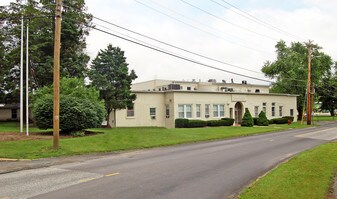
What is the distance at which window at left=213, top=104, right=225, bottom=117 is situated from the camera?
4122 centimetres

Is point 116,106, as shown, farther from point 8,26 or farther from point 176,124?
point 8,26

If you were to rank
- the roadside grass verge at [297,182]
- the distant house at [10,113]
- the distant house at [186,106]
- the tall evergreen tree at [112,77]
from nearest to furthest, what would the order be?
the roadside grass verge at [297,182] → the tall evergreen tree at [112,77] → the distant house at [186,106] → the distant house at [10,113]

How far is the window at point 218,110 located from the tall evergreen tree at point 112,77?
41.6 ft

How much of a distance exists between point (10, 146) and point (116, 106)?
631 inches

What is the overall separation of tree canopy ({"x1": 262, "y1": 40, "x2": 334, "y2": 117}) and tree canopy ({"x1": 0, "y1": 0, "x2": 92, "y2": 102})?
38663 mm

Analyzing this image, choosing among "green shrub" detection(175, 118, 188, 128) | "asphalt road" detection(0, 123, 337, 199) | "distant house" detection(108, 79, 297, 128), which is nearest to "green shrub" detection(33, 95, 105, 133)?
"asphalt road" detection(0, 123, 337, 199)

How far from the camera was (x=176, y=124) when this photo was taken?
36.6 meters

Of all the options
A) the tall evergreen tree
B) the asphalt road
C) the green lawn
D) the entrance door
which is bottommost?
the asphalt road

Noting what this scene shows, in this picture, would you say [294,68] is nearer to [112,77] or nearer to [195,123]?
[195,123]

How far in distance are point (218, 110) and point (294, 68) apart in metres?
25.3

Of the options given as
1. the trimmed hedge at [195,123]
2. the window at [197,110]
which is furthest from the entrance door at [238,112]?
the window at [197,110]

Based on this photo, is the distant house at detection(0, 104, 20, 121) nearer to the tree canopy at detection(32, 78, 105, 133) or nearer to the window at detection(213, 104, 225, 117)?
the window at detection(213, 104, 225, 117)

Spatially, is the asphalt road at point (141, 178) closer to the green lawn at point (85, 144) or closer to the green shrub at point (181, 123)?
the green lawn at point (85, 144)

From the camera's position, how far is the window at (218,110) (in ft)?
135
